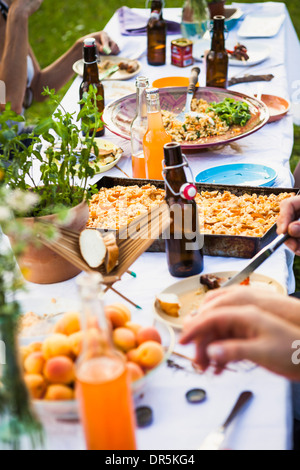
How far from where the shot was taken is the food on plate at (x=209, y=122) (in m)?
1.88

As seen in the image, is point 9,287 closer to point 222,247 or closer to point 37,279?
point 37,279

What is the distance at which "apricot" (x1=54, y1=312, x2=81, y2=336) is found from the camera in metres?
0.90

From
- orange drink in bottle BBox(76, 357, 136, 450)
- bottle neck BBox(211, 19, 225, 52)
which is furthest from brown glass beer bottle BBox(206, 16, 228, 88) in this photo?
orange drink in bottle BBox(76, 357, 136, 450)

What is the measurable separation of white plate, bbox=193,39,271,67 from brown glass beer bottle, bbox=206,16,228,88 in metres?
0.33

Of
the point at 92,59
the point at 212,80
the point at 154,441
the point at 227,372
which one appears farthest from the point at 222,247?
the point at 212,80

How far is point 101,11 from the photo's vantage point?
241 inches

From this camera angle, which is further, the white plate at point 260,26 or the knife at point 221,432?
the white plate at point 260,26

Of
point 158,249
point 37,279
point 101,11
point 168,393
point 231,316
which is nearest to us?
point 231,316

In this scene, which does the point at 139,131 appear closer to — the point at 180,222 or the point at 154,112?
the point at 154,112

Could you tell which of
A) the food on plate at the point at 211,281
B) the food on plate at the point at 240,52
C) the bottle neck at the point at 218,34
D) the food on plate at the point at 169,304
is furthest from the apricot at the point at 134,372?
the food on plate at the point at 240,52

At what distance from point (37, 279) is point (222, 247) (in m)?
0.43

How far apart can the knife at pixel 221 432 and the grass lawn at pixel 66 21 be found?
181 inches

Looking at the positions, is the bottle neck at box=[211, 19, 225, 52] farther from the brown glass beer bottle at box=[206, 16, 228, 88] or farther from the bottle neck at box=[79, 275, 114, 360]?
the bottle neck at box=[79, 275, 114, 360]

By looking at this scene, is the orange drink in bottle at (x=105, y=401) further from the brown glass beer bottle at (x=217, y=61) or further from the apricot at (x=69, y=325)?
the brown glass beer bottle at (x=217, y=61)
